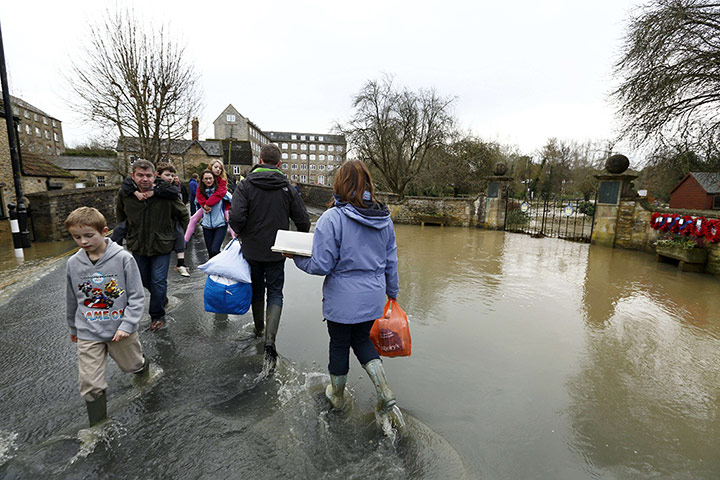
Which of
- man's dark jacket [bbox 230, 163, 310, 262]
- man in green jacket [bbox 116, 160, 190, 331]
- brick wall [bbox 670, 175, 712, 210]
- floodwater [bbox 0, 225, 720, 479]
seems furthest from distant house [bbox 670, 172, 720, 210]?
man in green jacket [bbox 116, 160, 190, 331]

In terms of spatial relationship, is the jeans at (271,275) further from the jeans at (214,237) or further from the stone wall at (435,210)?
the stone wall at (435,210)

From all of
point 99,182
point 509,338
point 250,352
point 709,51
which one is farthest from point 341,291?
point 99,182

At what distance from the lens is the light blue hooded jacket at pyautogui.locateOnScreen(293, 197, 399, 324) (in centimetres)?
223

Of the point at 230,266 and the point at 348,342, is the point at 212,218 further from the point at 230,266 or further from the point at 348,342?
the point at 348,342

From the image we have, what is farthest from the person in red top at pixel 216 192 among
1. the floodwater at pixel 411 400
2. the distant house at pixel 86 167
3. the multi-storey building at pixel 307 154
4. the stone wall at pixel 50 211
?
the multi-storey building at pixel 307 154

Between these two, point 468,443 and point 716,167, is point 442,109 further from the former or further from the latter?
point 468,443

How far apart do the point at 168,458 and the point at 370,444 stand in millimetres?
1186

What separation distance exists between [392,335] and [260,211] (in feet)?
5.28

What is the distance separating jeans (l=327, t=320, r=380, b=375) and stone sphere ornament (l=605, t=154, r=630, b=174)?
10.8 m

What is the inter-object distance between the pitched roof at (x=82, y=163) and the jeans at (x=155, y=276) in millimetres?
46463

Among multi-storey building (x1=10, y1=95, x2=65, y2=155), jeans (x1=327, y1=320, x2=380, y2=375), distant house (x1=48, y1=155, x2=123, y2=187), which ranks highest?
multi-storey building (x1=10, y1=95, x2=65, y2=155)

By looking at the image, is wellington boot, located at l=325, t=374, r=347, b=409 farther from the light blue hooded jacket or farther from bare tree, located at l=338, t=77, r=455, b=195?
bare tree, located at l=338, t=77, r=455, b=195

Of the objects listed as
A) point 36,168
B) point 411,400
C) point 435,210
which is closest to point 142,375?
point 411,400

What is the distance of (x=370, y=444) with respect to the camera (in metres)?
2.23
